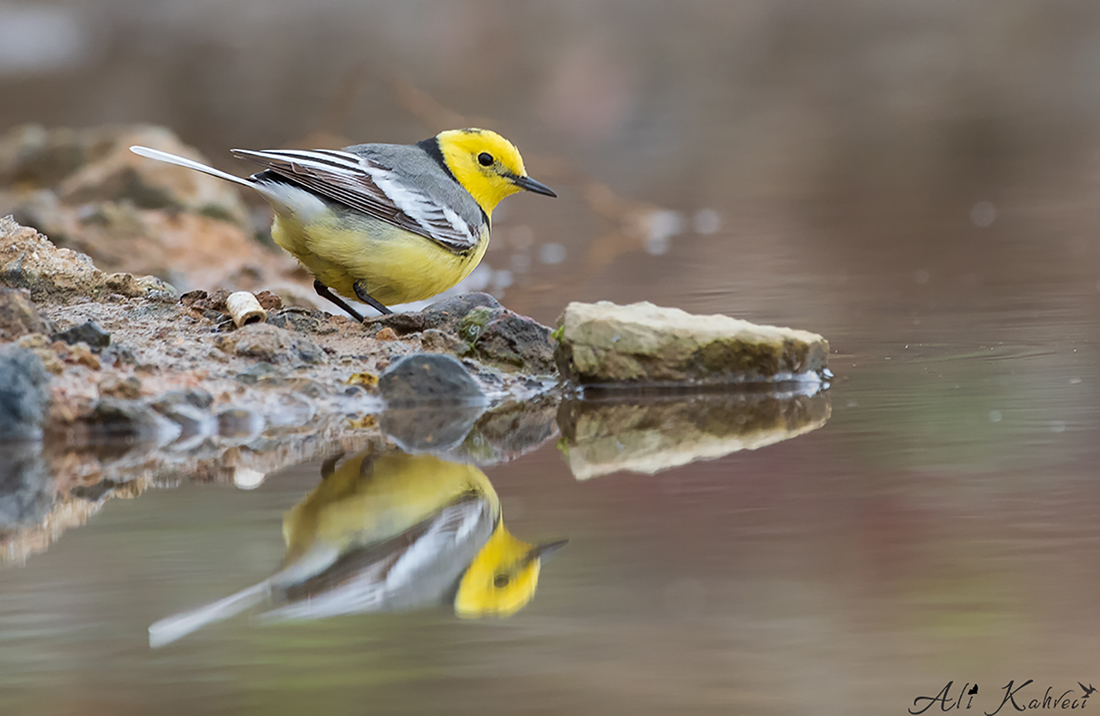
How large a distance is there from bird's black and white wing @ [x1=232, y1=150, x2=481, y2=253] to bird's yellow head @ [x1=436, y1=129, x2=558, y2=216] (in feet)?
1.43

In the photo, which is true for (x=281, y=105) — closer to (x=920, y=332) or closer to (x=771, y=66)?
(x=771, y=66)

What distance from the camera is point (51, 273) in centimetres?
635

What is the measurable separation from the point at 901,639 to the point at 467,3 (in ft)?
64.1

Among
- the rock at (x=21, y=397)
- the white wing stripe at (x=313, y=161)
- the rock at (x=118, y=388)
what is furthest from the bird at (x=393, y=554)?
the white wing stripe at (x=313, y=161)

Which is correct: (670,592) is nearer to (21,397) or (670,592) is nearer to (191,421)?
(191,421)

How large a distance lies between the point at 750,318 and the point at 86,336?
3.04 meters

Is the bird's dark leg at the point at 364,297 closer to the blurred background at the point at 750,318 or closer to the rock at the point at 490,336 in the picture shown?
the rock at the point at 490,336

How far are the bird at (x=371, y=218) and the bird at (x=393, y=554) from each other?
5.11 feet

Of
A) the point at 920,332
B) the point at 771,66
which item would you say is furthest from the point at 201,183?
the point at 771,66

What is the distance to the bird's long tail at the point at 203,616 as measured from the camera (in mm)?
3002

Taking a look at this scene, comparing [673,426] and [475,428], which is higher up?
[673,426]

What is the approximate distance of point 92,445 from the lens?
15.5ft

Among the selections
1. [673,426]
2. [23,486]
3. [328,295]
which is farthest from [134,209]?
[673,426]

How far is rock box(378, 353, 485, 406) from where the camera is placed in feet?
17.4
